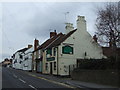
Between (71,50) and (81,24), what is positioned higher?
(81,24)

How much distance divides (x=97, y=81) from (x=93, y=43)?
17066mm

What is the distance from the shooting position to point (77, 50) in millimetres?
35406

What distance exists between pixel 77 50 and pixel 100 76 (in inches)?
595

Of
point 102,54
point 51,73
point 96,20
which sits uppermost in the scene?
point 96,20

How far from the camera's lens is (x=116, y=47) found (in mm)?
26062

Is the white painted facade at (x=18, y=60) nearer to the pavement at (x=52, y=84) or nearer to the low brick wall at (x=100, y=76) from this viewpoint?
the pavement at (x=52, y=84)

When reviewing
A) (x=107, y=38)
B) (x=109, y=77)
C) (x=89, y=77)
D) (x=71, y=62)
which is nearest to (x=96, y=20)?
(x=107, y=38)

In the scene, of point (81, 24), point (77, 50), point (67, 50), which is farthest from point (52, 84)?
point (81, 24)

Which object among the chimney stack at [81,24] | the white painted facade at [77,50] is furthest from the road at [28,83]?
the chimney stack at [81,24]

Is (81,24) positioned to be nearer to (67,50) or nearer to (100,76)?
(67,50)

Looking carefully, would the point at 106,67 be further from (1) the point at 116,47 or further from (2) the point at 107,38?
(2) the point at 107,38

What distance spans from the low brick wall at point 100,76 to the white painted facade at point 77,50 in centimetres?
725

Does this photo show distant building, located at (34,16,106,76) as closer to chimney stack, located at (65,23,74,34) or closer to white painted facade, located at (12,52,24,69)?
chimney stack, located at (65,23,74,34)

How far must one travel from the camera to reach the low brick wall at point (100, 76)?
59.0ft
